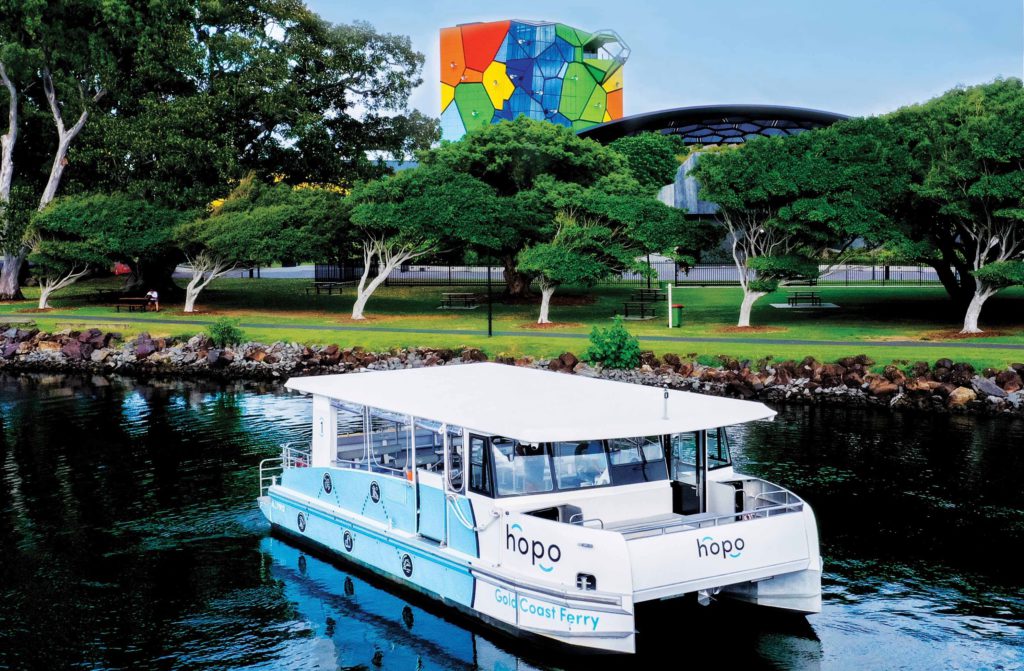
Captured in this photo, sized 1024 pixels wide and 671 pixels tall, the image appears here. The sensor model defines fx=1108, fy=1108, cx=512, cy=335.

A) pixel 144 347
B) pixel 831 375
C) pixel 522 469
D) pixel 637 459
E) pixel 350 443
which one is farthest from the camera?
pixel 144 347

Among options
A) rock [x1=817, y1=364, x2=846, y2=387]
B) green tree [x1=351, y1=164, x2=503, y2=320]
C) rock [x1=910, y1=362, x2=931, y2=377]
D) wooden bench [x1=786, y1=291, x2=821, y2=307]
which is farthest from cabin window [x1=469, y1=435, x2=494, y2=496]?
wooden bench [x1=786, y1=291, x2=821, y2=307]

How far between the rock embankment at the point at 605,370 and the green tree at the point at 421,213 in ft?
33.4

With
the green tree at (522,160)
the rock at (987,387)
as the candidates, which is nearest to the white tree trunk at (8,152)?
the green tree at (522,160)

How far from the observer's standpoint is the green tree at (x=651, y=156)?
82812 millimetres

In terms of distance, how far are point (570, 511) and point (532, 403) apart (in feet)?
7.89

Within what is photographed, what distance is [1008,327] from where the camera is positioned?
52188 millimetres

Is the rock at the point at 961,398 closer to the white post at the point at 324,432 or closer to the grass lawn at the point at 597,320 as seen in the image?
the grass lawn at the point at 597,320

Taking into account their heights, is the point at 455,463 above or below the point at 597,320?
below

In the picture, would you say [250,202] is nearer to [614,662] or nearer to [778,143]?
[778,143]

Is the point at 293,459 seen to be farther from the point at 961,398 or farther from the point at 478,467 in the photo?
the point at 961,398

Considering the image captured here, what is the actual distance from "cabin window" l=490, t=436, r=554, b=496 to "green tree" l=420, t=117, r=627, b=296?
42733 millimetres

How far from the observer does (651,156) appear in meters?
84.1

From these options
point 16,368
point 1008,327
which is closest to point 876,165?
point 1008,327

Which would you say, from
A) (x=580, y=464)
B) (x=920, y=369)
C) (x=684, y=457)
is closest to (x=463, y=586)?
(x=580, y=464)
